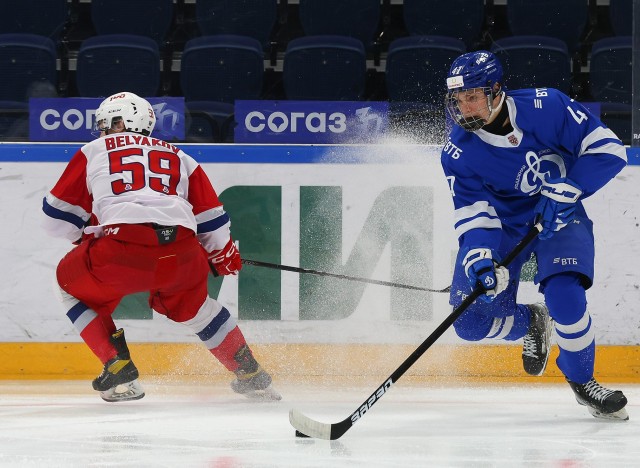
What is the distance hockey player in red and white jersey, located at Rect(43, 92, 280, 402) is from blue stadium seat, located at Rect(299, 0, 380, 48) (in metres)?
1.87

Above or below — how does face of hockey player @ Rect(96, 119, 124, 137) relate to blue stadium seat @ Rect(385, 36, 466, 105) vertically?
below

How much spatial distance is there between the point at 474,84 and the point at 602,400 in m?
0.95

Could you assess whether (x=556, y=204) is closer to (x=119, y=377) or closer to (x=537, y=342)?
(x=537, y=342)

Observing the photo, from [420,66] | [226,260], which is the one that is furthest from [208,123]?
[420,66]

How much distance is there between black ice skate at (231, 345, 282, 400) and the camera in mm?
3842

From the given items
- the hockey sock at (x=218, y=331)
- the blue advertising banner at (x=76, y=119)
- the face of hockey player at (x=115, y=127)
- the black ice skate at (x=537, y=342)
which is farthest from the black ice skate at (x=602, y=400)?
the blue advertising banner at (x=76, y=119)

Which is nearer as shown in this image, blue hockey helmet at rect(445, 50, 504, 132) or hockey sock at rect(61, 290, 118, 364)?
blue hockey helmet at rect(445, 50, 504, 132)

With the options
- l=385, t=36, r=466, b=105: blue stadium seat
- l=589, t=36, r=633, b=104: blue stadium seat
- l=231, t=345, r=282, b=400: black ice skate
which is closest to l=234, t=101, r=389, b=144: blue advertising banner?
l=385, t=36, r=466, b=105: blue stadium seat

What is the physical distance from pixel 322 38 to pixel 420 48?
47 cm

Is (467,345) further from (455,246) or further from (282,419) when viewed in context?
(282,419)

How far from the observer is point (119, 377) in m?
3.65

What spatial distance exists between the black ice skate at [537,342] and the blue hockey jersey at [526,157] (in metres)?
0.29

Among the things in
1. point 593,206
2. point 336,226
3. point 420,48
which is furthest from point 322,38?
point 593,206

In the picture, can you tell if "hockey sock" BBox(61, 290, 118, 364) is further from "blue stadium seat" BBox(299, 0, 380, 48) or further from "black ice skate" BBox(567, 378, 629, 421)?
"blue stadium seat" BBox(299, 0, 380, 48)
